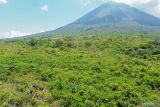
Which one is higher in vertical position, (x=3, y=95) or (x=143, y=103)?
(x=3, y=95)

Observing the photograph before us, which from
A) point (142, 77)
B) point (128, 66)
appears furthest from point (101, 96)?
point (128, 66)

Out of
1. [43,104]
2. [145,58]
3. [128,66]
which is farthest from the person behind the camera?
[145,58]

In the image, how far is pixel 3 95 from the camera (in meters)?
24.3

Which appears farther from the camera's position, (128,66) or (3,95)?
(128,66)

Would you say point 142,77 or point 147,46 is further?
point 147,46

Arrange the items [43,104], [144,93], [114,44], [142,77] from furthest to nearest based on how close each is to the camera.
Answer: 1. [114,44]
2. [142,77]
3. [144,93]
4. [43,104]

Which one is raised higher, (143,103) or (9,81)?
(9,81)

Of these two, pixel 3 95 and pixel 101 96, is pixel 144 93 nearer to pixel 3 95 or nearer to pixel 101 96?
pixel 101 96

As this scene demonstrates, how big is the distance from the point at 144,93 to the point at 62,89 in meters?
7.71

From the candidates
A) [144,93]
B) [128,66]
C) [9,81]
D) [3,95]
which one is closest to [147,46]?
[128,66]

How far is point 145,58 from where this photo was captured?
48.7 m

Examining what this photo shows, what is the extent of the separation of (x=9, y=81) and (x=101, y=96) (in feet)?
29.7

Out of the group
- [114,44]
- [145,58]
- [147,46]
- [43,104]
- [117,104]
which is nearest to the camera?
[43,104]

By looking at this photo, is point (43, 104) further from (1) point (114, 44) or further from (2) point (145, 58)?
(1) point (114, 44)
